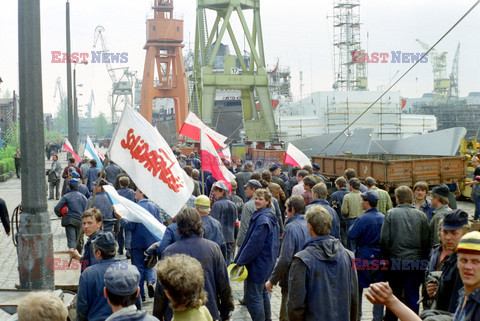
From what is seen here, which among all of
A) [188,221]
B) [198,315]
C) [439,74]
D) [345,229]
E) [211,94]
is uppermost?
[439,74]

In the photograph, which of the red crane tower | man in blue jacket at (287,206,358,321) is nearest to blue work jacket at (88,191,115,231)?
man in blue jacket at (287,206,358,321)

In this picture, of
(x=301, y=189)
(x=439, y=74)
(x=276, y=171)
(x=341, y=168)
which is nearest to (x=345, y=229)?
(x=301, y=189)

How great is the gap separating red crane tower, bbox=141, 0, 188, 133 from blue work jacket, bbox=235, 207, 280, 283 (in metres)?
41.2

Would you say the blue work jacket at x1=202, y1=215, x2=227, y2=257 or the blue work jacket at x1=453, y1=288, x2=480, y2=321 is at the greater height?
the blue work jacket at x1=453, y1=288, x2=480, y2=321

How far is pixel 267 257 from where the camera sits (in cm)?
640

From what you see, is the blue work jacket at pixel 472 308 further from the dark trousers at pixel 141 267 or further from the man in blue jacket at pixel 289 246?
the dark trousers at pixel 141 267

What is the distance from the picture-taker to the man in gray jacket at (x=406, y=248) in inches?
253

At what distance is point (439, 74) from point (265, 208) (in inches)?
4518

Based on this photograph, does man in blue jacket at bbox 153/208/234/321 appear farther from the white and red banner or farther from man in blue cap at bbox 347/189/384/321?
man in blue cap at bbox 347/189/384/321

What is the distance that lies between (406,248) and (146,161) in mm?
3206

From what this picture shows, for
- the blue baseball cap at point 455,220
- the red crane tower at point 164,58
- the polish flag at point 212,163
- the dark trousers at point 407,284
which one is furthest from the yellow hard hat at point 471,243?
the red crane tower at point 164,58

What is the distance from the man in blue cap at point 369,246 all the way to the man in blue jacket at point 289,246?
103 centimetres

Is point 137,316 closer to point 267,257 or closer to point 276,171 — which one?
point 267,257

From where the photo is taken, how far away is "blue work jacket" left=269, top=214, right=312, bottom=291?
5652mm
